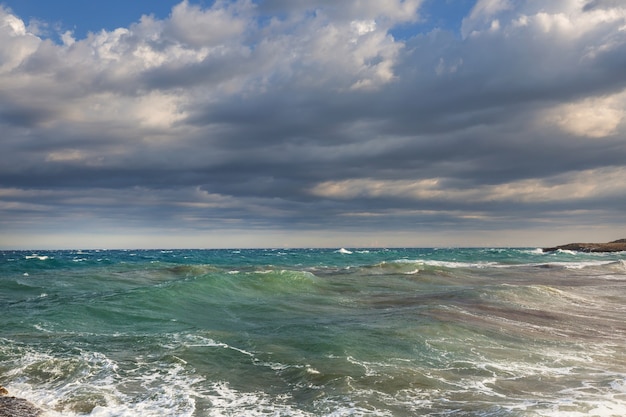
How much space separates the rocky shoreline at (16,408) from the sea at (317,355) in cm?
29

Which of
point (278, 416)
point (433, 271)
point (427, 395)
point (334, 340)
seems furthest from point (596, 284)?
point (278, 416)

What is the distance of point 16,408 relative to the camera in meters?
8.98

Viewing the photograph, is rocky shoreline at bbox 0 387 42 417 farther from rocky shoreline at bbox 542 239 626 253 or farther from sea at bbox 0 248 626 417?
rocky shoreline at bbox 542 239 626 253

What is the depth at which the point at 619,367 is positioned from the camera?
1209 centimetres

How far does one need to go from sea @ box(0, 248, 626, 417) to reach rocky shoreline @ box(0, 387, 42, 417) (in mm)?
286

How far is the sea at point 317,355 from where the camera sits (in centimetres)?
963

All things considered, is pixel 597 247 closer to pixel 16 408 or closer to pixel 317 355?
pixel 317 355

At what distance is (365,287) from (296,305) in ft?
29.7

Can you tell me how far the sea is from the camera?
963 centimetres

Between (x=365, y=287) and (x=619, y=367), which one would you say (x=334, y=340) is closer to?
(x=619, y=367)

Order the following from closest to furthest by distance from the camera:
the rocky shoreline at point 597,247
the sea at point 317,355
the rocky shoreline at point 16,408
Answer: the rocky shoreline at point 16,408 < the sea at point 317,355 < the rocky shoreline at point 597,247

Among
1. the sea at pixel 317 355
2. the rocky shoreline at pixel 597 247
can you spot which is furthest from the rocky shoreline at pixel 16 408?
the rocky shoreline at pixel 597 247

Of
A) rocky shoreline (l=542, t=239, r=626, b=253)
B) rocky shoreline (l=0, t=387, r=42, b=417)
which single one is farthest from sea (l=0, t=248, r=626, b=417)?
rocky shoreline (l=542, t=239, r=626, b=253)

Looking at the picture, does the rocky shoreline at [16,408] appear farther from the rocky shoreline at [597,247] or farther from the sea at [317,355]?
the rocky shoreline at [597,247]
